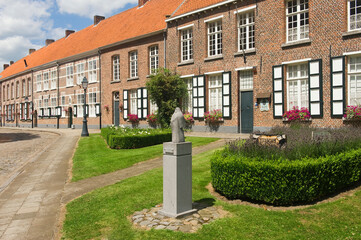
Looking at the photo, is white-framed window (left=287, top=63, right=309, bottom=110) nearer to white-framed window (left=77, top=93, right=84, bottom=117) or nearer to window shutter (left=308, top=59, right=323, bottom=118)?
window shutter (left=308, top=59, right=323, bottom=118)

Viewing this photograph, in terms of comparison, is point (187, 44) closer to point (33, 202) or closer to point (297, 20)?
point (297, 20)

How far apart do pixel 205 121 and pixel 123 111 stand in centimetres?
979

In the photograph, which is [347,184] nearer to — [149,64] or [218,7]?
[218,7]

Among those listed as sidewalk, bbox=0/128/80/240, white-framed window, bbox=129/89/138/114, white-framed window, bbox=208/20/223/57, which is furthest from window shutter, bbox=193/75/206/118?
sidewalk, bbox=0/128/80/240

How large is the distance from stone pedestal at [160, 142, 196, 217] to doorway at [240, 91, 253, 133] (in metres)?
12.3

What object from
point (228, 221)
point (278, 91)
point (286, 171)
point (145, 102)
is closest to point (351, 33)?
point (278, 91)

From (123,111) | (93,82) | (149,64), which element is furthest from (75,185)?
(93,82)

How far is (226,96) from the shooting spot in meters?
17.8

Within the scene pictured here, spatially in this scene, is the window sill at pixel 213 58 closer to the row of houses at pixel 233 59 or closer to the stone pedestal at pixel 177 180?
the row of houses at pixel 233 59

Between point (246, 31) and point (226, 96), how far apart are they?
12.4 feet

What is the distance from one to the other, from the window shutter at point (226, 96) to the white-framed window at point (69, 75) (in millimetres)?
20985

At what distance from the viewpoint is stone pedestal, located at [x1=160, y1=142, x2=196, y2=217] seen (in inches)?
201

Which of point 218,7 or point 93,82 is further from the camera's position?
point 93,82

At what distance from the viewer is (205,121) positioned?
19094 millimetres
